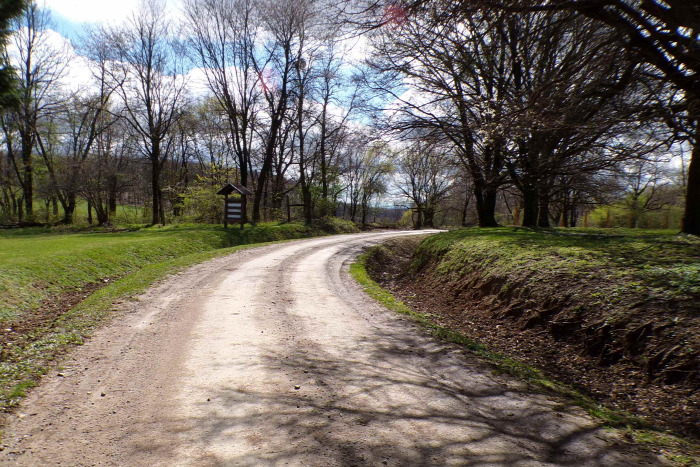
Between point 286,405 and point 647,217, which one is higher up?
point 647,217

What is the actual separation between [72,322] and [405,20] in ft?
23.4

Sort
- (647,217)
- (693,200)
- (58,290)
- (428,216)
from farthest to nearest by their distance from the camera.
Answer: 1. (428,216)
2. (647,217)
3. (693,200)
4. (58,290)

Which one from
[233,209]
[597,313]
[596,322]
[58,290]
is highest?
[233,209]

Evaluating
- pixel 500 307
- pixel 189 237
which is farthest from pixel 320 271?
pixel 189 237

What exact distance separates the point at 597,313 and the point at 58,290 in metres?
11.1

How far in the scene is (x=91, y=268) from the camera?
10.8 m

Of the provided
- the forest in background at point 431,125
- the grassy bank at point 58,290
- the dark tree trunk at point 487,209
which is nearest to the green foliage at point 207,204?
the forest in background at point 431,125

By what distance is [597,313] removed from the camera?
5.32 metres

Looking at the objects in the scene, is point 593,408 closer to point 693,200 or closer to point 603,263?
point 603,263

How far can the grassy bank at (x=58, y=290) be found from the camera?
4746 mm

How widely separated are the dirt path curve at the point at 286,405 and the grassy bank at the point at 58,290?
41 centimetres

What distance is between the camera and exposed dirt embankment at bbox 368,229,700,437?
4043 millimetres

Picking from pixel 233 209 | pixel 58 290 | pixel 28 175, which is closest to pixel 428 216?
pixel 233 209

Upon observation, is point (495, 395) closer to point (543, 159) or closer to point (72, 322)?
point (543, 159)
